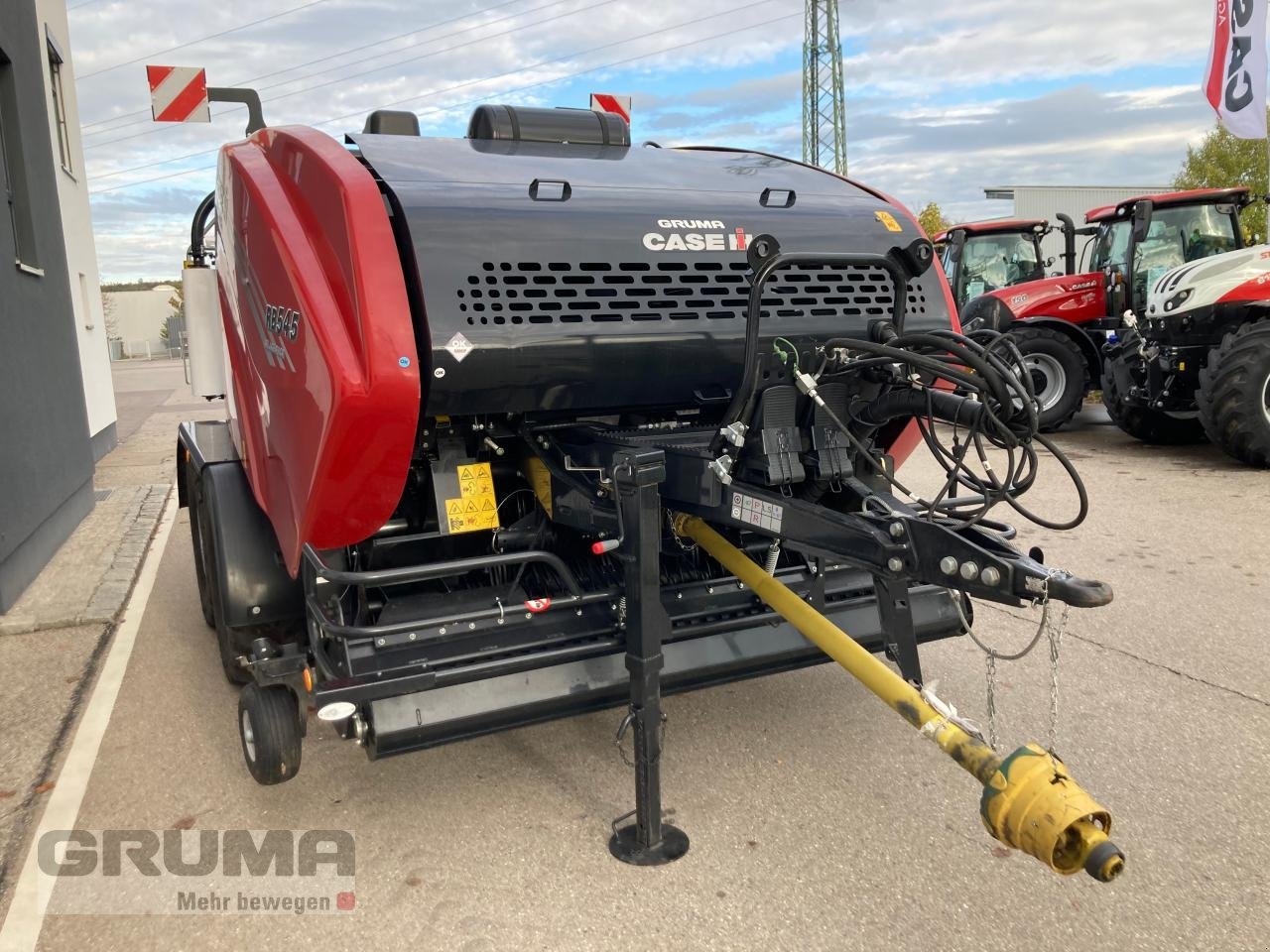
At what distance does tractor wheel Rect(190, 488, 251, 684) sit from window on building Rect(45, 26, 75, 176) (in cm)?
735

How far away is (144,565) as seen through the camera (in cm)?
645

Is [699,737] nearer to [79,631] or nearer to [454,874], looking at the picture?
[454,874]

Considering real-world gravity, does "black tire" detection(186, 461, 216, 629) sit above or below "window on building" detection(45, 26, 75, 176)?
below

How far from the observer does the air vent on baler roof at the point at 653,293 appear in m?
2.96

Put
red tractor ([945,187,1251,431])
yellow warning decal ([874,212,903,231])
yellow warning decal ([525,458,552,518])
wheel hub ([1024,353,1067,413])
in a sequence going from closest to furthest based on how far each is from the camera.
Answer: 1. yellow warning decal ([525,458,552,518])
2. yellow warning decal ([874,212,903,231])
3. red tractor ([945,187,1251,431])
4. wheel hub ([1024,353,1067,413])

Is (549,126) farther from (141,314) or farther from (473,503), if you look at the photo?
(141,314)

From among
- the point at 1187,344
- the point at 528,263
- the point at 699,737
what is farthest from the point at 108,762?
the point at 1187,344

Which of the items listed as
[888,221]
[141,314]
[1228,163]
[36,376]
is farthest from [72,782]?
[141,314]

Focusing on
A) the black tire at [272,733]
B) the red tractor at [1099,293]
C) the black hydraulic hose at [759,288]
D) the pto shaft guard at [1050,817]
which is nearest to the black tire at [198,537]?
the black tire at [272,733]

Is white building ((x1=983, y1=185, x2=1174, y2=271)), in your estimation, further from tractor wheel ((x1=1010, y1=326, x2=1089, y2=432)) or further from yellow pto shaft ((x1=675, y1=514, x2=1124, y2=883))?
yellow pto shaft ((x1=675, y1=514, x2=1124, y2=883))

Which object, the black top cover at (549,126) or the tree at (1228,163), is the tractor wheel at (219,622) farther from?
the tree at (1228,163)

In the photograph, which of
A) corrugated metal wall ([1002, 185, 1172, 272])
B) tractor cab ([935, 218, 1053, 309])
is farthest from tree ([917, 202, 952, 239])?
tractor cab ([935, 218, 1053, 309])

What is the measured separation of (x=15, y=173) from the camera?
7.15 m

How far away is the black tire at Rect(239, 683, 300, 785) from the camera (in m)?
2.97
